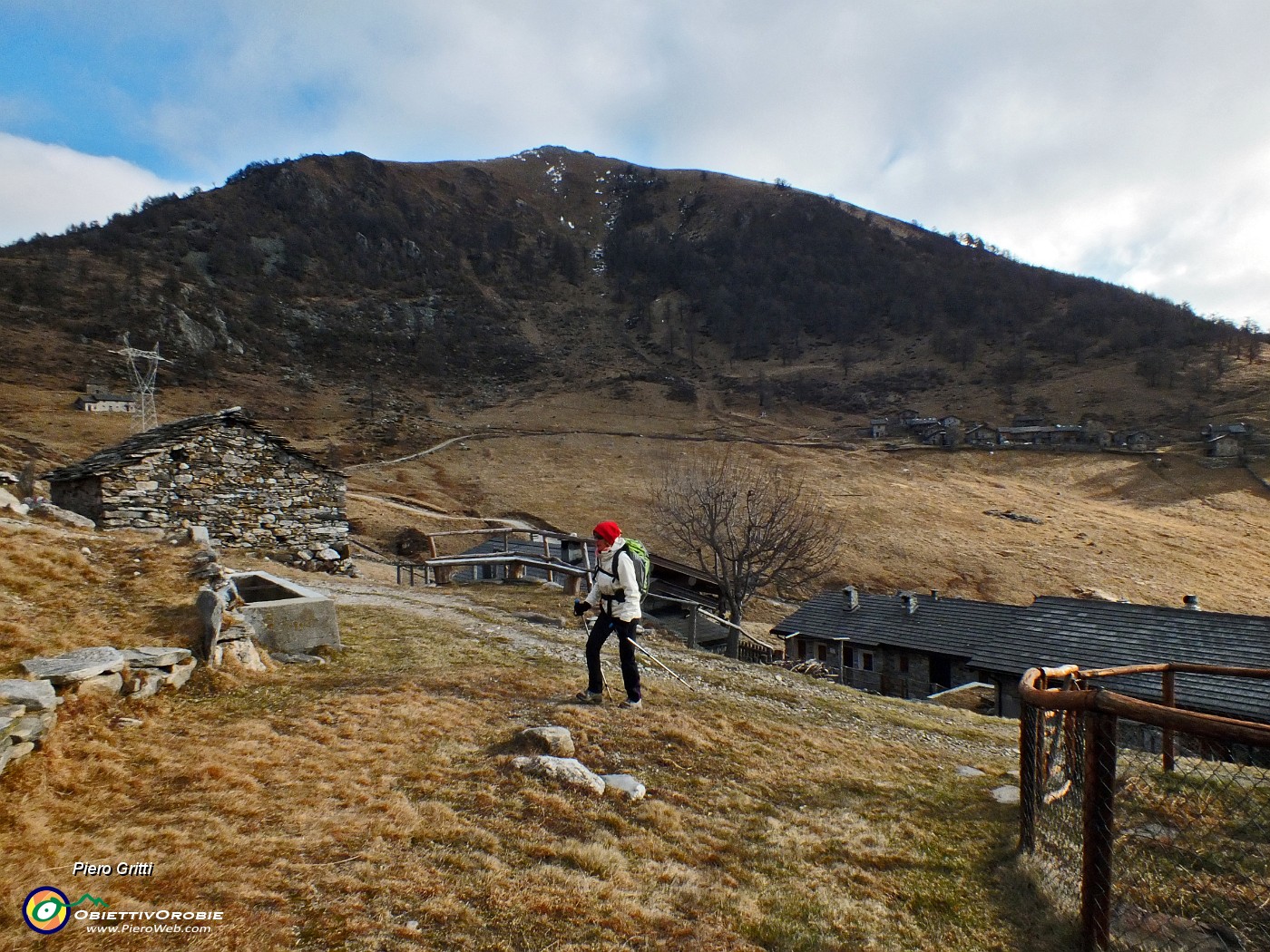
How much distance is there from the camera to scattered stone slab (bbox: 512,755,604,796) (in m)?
5.74

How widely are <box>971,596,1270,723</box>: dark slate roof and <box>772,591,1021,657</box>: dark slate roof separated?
37.2 inches

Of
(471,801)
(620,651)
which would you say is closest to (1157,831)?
(620,651)

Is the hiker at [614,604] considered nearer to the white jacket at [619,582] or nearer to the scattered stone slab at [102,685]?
the white jacket at [619,582]

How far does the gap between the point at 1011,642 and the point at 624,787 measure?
22.6 m

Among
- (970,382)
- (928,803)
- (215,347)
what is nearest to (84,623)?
(928,803)

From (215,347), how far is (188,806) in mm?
87603

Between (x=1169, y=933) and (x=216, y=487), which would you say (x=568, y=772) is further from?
(x=216, y=487)

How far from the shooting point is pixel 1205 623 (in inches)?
773

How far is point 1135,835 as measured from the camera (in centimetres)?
475

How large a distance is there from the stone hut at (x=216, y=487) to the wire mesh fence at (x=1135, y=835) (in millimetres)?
19565

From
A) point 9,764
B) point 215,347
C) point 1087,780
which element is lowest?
point 9,764

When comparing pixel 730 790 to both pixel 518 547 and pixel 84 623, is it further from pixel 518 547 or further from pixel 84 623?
pixel 518 547

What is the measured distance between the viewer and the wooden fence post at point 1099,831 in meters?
3.89

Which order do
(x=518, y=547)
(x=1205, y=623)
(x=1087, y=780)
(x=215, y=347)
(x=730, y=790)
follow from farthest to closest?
(x=215, y=347), (x=518, y=547), (x=1205, y=623), (x=730, y=790), (x=1087, y=780)
